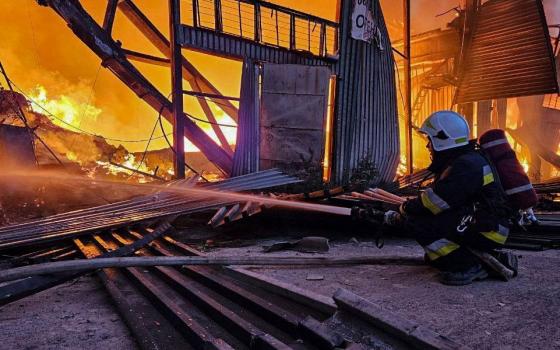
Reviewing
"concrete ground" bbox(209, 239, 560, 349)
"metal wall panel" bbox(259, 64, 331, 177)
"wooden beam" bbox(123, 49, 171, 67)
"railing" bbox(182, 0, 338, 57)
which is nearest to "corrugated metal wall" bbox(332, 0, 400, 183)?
"railing" bbox(182, 0, 338, 57)

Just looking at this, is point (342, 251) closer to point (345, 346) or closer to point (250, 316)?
point (250, 316)

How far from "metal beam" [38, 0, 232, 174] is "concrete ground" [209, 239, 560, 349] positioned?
18.8ft

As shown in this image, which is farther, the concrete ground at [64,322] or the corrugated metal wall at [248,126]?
the corrugated metal wall at [248,126]

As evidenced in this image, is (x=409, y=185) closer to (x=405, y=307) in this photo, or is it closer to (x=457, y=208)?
(x=457, y=208)

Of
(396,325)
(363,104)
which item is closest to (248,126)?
(363,104)

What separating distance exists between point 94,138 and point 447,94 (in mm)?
14424

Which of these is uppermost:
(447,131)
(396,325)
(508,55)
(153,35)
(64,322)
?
(508,55)

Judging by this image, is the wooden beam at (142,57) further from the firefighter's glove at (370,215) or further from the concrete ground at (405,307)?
the firefighter's glove at (370,215)

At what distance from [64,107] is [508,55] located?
18.0 metres

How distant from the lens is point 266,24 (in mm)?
9289

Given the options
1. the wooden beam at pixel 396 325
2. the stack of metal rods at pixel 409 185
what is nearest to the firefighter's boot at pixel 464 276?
the wooden beam at pixel 396 325

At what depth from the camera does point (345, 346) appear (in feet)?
7.35

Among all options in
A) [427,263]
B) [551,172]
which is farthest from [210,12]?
[551,172]

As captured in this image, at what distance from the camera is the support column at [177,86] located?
8.31 meters
